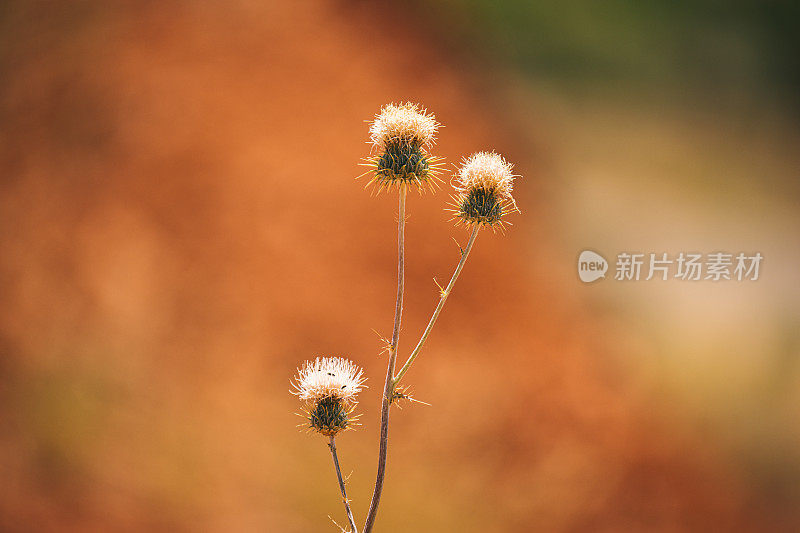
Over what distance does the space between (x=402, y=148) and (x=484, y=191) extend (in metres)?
0.15

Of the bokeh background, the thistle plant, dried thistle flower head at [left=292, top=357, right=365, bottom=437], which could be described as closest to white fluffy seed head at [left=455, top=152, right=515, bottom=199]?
the thistle plant

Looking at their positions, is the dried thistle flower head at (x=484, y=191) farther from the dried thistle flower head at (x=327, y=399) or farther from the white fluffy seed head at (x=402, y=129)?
the dried thistle flower head at (x=327, y=399)

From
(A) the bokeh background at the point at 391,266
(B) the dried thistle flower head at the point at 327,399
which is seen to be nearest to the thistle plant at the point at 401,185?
(B) the dried thistle flower head at the point at 327,399

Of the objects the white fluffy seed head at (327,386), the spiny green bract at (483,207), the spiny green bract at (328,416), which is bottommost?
the spiny green bract at (328,416)

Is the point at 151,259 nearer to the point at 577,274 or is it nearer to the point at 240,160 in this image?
the point at 240,160

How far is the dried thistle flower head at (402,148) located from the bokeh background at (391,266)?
99 centimetres

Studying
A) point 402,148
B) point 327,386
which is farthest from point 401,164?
point 327,386

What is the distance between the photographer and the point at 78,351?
5.61 feet

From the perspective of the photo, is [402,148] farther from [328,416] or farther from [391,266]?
[391,266]

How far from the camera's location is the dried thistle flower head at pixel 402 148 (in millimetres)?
920

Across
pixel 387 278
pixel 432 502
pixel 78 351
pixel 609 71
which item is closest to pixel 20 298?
pixel 78 351

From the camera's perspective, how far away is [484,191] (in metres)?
0.94

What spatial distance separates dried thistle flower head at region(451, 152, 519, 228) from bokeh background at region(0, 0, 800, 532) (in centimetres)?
97

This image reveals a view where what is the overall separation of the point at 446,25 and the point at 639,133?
723 millimetres
